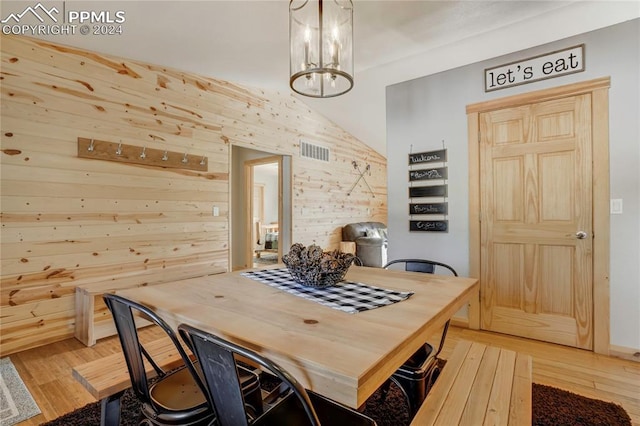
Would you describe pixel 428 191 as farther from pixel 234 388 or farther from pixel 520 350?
pixel 234 388

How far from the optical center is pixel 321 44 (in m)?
1.75

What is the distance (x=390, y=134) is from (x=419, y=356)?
8.33ft

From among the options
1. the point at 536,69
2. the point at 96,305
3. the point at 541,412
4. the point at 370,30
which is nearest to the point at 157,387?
the point at 541,412

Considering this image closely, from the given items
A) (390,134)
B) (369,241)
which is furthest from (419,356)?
(369,241)

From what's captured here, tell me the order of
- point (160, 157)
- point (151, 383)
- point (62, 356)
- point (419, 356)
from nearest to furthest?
point (151, 383)
point (419, 356)
point (62, 356)
point (160, 157)

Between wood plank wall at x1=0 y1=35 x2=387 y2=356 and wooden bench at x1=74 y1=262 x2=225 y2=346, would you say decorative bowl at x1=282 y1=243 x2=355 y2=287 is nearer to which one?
wooden bench at x1=74 y1=262 x2=225 y2=346

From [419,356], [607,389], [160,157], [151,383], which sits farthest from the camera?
[160,157]

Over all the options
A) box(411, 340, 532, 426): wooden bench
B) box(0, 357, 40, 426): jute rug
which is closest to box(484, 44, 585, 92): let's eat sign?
box(411, 340, 532, 426): wooden bench

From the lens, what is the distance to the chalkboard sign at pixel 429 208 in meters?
3.23

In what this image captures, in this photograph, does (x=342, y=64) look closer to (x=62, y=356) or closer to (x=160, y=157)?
(x=160, y=157)

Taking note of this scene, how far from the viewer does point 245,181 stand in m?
5.93

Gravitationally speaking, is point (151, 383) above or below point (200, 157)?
below

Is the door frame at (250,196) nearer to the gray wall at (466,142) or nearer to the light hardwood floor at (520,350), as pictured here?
the gray wall at (466,142)

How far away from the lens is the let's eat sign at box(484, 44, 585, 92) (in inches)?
102
